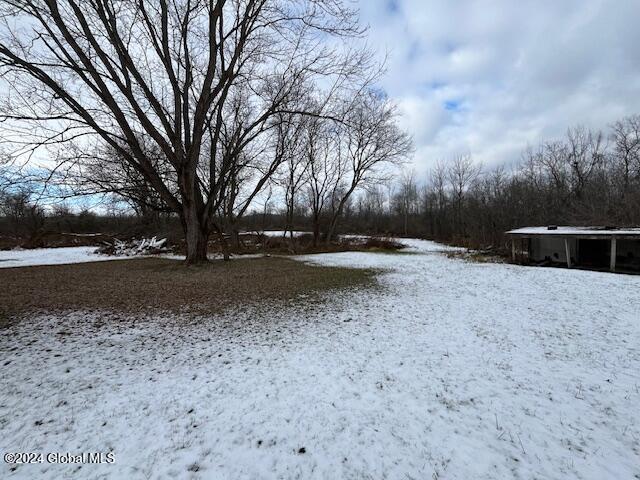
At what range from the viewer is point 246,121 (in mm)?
16328

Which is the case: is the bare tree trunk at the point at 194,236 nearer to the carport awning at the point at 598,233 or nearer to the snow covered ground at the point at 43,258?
the snow covered ground at the point at 43,258

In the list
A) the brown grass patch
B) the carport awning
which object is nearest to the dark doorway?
the carport awning

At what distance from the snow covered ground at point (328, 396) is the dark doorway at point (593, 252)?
1195 cm

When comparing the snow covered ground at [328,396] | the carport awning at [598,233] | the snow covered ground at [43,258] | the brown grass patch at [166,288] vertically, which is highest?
the carport awning at [598,233]

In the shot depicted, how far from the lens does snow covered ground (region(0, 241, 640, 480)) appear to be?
243cm

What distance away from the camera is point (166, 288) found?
28.8ft

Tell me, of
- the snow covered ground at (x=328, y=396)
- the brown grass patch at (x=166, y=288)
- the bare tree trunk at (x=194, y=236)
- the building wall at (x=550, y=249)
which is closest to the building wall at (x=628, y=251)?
the building wall at (x=550, y=249)

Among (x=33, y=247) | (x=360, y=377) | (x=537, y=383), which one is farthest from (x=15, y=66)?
(x=33, y=247)

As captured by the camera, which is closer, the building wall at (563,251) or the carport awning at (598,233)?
the carport awning at (598,233)

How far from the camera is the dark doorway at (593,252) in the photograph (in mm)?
15195

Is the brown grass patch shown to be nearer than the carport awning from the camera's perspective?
Yes

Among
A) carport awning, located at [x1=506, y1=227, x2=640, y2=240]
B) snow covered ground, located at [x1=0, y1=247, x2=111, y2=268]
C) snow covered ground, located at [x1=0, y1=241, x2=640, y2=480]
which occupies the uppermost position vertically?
carport awning, located at [x1=506, y1=227, x2=640, y2=240]

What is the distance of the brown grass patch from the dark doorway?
40.7ft

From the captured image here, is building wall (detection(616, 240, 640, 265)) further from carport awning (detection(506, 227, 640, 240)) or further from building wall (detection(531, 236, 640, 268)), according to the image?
carport awning (detection(506, 227, 640, 240))
